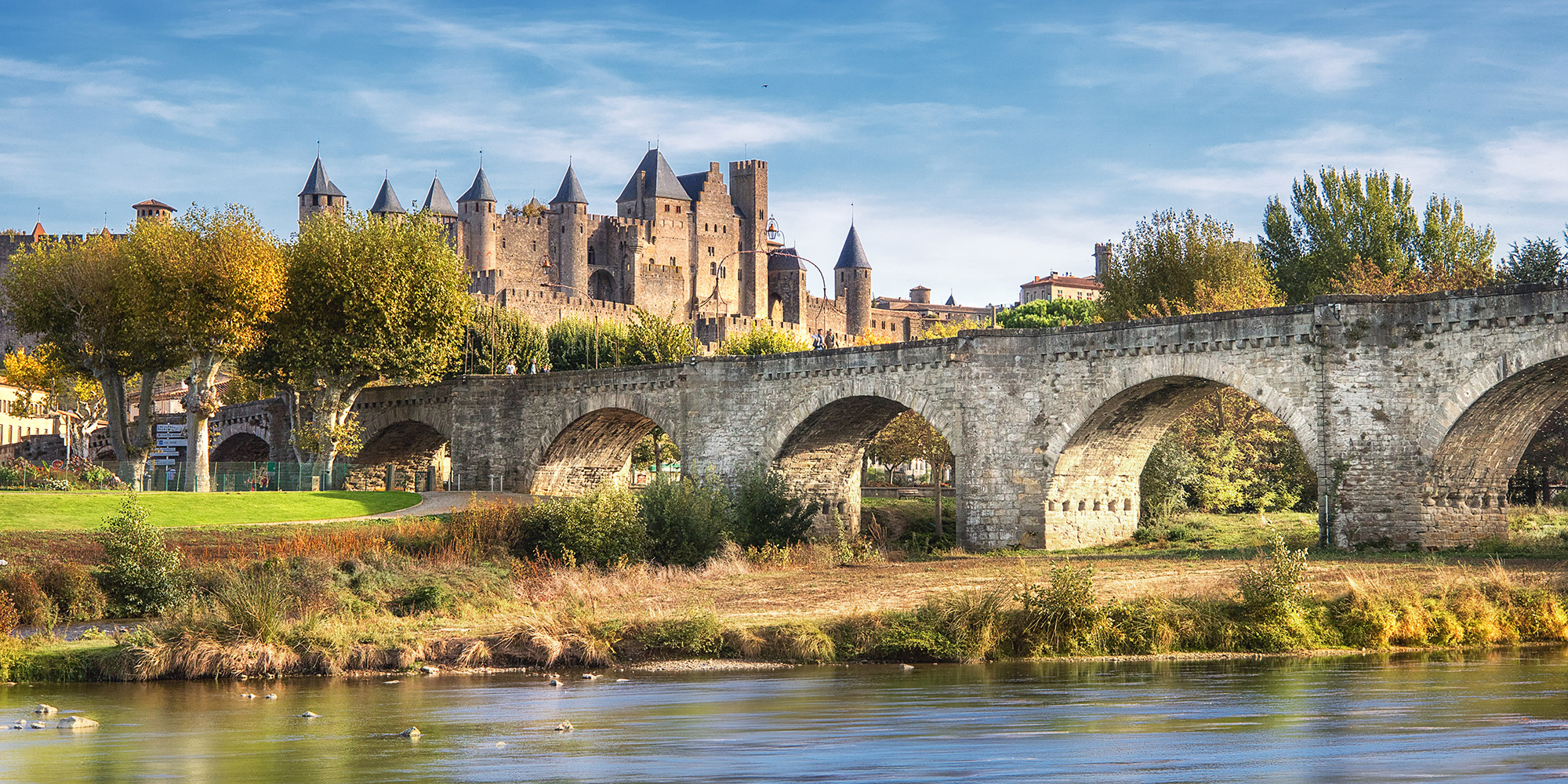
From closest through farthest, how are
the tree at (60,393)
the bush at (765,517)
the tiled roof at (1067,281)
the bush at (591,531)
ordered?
1. the bush at (591,531)
2. the bush at (765,517)
3. the tree at (60,393)
4. the tiled roof at (1067,281)

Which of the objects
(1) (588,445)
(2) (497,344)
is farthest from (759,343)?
(1) (588,445)

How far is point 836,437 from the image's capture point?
43.5 metres

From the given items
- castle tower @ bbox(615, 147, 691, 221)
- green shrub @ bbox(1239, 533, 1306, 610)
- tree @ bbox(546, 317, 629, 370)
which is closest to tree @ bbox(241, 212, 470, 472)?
tree @ bbox(546, 317, 629, 370)

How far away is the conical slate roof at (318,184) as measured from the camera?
10812 cm

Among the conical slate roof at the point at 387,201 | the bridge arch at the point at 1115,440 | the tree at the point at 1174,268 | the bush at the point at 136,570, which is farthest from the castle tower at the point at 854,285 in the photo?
the bush at the point at 136,570

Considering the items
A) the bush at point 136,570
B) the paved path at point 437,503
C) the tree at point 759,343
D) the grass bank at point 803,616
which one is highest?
the tree at point 759,343

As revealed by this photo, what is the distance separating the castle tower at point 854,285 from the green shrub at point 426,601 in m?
96.0

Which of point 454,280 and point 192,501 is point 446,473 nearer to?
point 454,280

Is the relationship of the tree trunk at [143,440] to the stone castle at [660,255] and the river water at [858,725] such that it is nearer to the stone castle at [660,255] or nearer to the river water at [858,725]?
the river water at [858,725]

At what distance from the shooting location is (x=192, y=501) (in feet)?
127

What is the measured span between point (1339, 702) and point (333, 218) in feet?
132

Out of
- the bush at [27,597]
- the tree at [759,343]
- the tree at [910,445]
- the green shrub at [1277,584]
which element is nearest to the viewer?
the green shrub at [1277,584]

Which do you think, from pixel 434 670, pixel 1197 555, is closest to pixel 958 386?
pixel 1197 555

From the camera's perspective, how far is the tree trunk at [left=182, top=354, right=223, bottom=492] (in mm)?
47312
